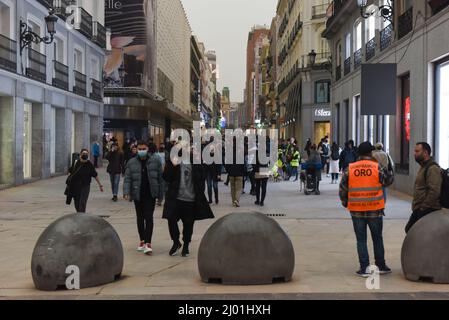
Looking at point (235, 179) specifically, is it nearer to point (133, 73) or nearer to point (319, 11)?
point (319, 11)

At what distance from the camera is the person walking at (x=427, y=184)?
314 inches

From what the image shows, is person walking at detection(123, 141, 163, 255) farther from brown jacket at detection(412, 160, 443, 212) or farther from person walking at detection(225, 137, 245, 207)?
person walking at detection(225, 137, 245, 207)

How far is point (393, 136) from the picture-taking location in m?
21.9

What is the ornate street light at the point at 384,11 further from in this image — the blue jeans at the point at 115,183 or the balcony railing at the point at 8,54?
the balcony railing at the point at 8,54

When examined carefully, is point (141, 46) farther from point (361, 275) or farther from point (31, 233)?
point (361, 275)

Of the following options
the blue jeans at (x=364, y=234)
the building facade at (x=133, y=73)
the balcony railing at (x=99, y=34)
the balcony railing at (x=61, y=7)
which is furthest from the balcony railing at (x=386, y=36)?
the building facade at (x=133, y=73)

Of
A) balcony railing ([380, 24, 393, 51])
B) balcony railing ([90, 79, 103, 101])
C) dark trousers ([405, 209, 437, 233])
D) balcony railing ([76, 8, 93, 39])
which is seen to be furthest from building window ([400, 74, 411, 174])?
balcony railing ([90, 79, 103, 101])

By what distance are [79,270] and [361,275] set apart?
12.0ft

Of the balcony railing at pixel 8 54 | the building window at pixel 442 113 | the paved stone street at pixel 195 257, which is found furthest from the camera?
the balcony railing at pixel 8 54

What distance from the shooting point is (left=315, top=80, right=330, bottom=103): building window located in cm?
5034

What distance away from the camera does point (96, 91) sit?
36.3 m

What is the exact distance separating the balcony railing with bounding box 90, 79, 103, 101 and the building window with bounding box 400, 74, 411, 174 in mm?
19683

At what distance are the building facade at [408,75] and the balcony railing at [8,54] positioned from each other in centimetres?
1251

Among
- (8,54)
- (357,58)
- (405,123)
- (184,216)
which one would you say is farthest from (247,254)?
(357,58)
